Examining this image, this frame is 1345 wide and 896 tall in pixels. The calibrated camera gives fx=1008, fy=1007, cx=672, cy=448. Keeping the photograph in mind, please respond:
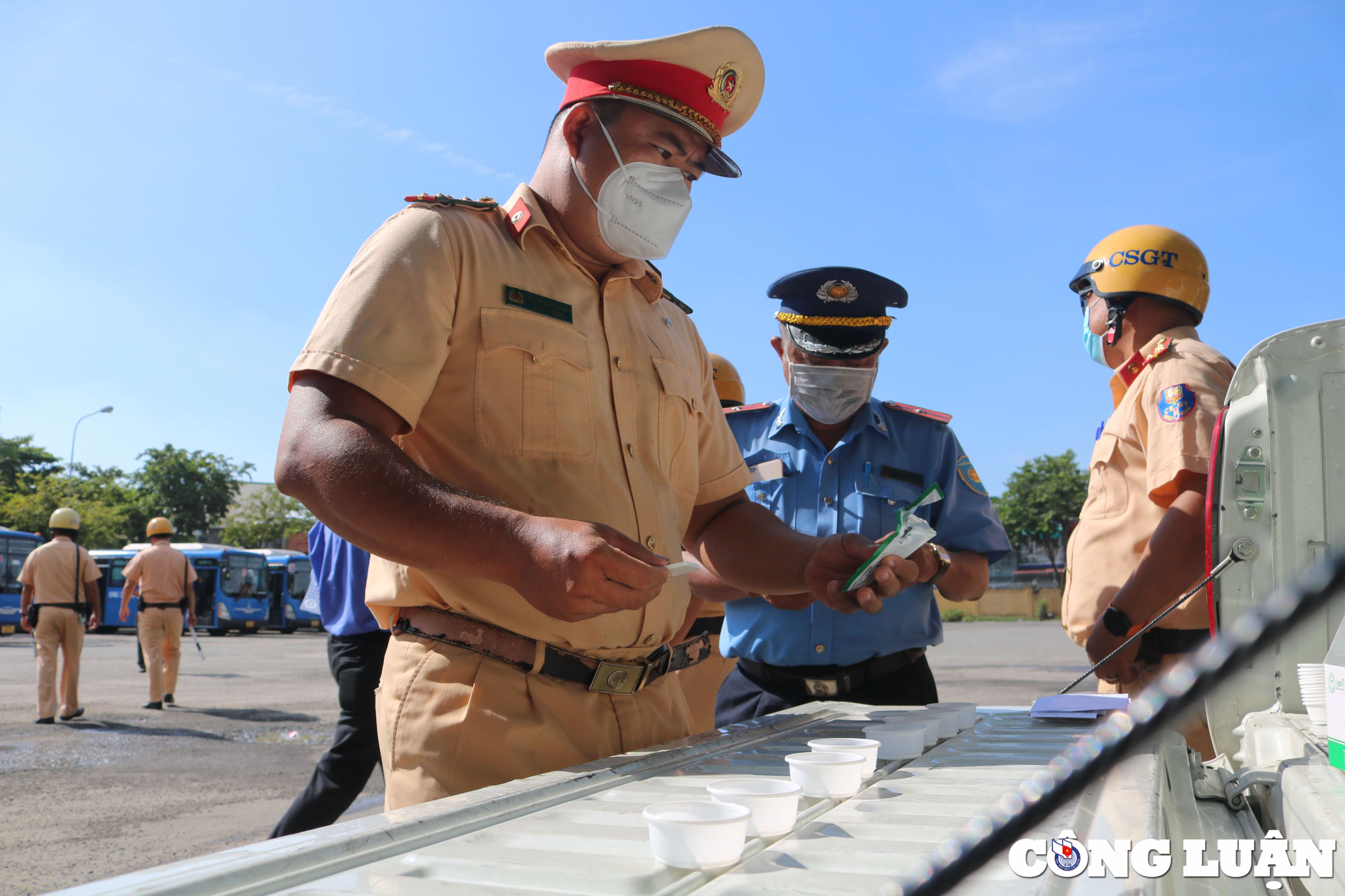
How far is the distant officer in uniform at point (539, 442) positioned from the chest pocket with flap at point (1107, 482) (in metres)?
1.47

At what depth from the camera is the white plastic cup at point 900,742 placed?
5.58 feet

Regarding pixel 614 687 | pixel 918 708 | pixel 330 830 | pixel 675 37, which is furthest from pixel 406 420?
pixel 918 708

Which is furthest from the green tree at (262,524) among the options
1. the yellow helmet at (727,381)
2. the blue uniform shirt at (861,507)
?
the blue uniform shirt at (861,507)

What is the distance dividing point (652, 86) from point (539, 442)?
35.5 inches

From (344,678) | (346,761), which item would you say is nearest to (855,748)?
(346,761)

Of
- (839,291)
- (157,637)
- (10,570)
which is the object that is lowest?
(157,637)

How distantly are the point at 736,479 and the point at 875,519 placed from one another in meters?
0.93

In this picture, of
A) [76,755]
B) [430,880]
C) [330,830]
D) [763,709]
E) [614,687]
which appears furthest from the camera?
[76,755]

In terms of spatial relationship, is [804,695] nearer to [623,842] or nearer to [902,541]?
[902,541]

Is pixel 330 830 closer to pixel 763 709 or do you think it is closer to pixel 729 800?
pixel 729 800

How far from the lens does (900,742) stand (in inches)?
67.0

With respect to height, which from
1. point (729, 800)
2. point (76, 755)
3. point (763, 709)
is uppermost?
point (729, 800)

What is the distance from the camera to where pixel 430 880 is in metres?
0.97

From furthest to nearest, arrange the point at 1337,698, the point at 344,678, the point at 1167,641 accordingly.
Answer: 1. the point at 344,678
2. the point at 1167,641
3. the point at 1337,698
